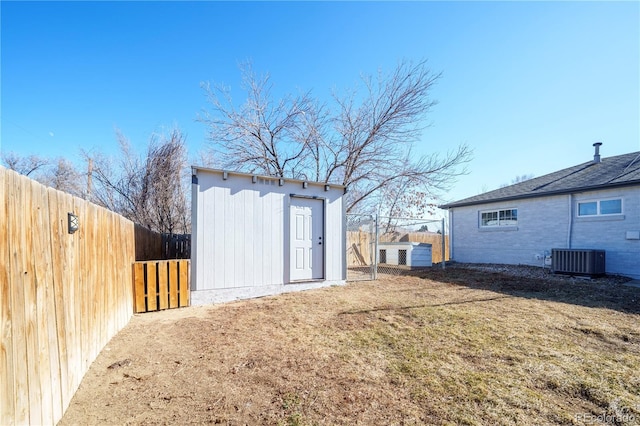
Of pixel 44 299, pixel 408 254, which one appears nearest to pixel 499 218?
pixel 408 254

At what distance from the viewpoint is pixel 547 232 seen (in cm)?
1004

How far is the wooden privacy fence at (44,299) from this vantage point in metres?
1.40

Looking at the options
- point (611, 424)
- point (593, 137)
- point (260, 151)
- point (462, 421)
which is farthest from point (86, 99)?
point (593, 137)

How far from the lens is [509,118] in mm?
9570

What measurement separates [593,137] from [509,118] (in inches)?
178

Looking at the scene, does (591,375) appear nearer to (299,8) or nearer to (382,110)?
(299,8)

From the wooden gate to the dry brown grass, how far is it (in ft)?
0.75

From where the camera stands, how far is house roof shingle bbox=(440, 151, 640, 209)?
28.1 feet

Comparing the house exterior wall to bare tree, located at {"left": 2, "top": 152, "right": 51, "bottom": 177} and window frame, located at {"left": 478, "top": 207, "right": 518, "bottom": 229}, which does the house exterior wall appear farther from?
bare tree, located at {"left": 2, "top": 152, "right": 51, "bottom": 177}

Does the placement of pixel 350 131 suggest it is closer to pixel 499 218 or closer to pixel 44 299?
pixel 499 218

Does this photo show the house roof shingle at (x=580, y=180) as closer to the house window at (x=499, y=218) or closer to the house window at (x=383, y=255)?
the house window at (x=499, y=218)

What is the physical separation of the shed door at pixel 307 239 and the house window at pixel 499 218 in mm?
8402

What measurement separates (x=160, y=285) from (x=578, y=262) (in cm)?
1073

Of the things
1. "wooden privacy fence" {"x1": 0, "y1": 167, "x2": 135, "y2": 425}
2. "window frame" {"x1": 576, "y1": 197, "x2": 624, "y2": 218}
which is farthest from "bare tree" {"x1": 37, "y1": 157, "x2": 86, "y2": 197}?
"window frame" {"x1": 576, "y1": 197, "x2": 624, "y2": 218}
